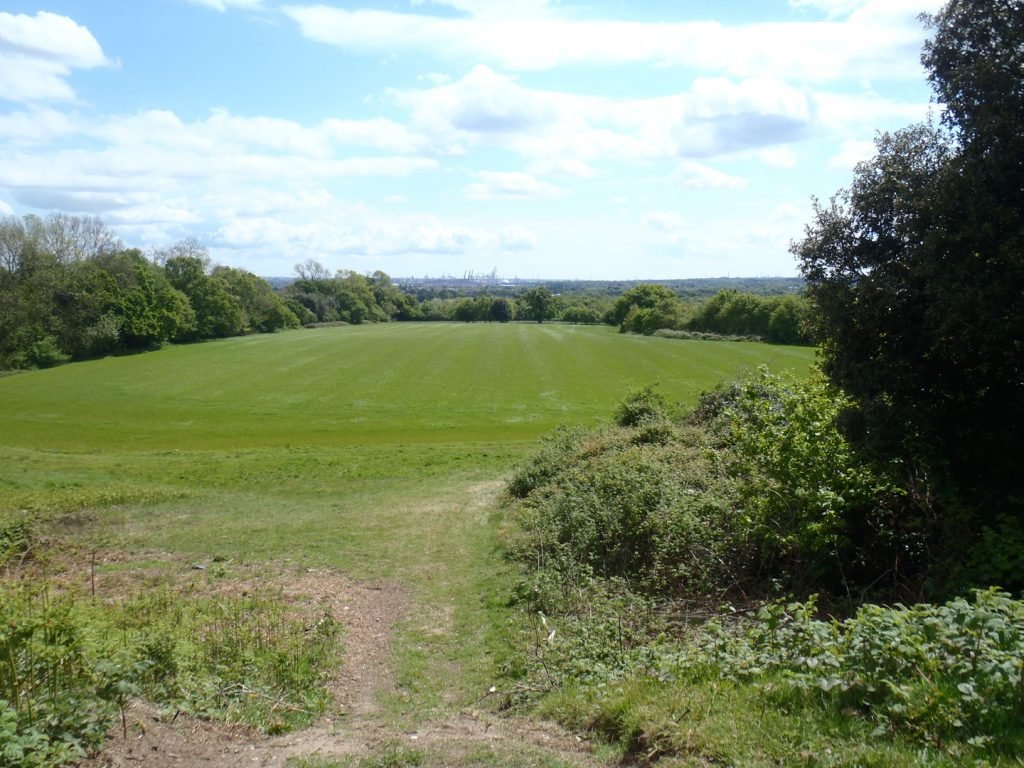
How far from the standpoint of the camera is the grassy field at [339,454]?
51.9 ft

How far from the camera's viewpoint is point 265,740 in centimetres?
703

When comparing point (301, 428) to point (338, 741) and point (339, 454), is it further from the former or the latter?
point (338, 741)

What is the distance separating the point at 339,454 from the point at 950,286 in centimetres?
3220

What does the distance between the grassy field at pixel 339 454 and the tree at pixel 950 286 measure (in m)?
7.24

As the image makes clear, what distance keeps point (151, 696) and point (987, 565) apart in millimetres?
9799

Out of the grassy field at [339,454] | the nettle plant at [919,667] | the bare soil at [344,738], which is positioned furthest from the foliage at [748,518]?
the bare soil at [344,738]

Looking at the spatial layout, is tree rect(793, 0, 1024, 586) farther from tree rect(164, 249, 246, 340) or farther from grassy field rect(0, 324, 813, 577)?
tree rect(164, 249, 246, 340)

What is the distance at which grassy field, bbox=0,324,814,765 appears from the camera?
1583cm

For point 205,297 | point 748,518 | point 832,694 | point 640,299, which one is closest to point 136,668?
point 832,694

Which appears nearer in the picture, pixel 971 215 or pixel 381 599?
pixel 971 215

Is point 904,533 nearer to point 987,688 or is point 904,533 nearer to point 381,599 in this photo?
point 987,688

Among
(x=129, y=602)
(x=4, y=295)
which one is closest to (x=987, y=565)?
(x=129, y=602)

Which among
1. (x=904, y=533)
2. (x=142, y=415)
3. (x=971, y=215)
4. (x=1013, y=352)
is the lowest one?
(x=142, y=415)

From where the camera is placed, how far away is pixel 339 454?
37812 mm
